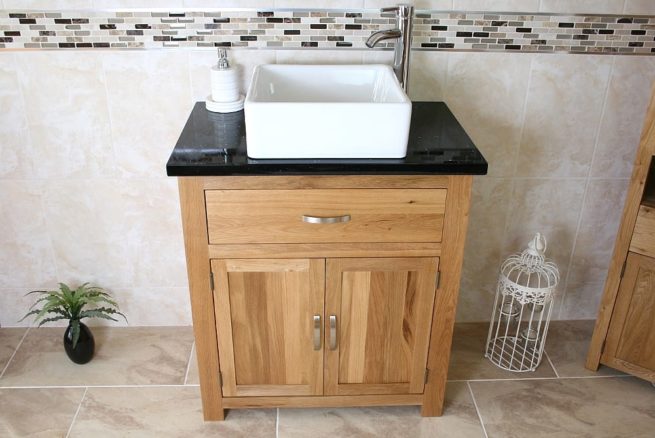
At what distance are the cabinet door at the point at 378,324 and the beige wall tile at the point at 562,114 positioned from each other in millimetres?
690

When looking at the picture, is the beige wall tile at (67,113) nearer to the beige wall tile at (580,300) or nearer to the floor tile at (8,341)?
the floor tile at (8,341)

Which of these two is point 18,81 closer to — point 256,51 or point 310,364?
point 256,51

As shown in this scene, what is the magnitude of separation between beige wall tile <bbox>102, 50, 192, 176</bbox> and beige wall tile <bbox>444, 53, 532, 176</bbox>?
0.85 meters

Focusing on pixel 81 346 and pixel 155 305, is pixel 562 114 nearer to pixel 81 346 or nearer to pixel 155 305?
pixel 155 305

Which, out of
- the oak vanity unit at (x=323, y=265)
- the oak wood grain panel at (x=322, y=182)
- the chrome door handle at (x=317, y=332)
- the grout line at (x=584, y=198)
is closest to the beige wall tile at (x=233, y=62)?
the oak vanity unit at (x=323, y=265)

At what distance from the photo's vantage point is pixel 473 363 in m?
2.28

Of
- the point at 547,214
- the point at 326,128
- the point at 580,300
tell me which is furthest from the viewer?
the point at 580,300

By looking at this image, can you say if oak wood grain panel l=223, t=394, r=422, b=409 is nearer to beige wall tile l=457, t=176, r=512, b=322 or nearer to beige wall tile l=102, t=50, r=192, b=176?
beige wall tile l=457, t=176, r=512, b=322

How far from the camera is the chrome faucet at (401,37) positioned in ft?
5.99

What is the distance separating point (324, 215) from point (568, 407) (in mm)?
1076

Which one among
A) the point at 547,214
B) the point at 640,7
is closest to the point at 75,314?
the point at 547,214

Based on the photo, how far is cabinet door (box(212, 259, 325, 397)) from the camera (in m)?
1.77

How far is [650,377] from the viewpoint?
2129 mm

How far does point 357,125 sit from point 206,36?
0.68m
